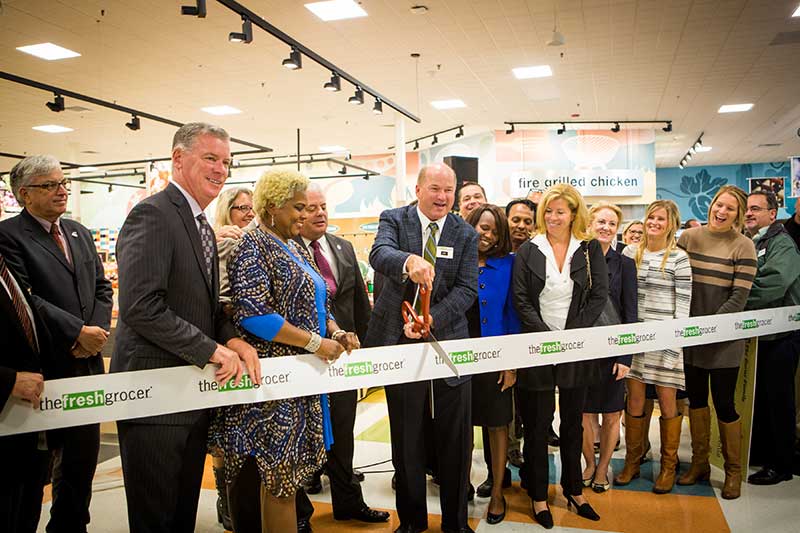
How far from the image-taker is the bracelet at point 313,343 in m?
2.13

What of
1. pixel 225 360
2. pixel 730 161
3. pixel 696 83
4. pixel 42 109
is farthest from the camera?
pixel 730 161

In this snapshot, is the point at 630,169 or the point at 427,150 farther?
the point at 427,150

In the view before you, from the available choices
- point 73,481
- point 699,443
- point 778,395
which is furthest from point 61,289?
point 778,395

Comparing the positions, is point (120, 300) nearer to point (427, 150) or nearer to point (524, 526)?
point (524, 526)

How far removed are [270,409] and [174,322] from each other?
0.48m

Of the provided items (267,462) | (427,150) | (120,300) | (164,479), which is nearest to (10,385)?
(120,300)

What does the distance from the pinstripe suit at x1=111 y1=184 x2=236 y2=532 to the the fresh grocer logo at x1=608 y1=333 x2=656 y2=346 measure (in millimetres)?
2104

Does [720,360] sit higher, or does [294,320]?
[294,320]

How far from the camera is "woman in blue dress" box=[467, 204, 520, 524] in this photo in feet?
10.4

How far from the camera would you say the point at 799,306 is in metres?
3.76

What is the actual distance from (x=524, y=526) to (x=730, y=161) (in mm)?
21554

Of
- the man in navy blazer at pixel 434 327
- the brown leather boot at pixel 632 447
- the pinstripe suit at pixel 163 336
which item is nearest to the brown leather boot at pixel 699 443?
the brown leather boot at pixel 632 447

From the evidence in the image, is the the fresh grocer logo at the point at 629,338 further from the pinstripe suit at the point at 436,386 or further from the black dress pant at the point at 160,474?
the black dress pant at the point at 160,474

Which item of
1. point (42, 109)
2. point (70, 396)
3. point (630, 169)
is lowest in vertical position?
point (70, 396)
